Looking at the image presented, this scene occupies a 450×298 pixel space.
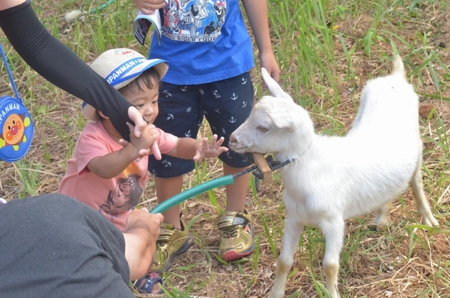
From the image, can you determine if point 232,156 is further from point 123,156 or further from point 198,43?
point 123,156

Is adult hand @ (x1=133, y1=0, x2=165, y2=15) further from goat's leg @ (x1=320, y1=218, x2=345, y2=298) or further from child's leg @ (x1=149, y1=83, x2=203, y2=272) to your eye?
goat's leg @ (x1=320, y1=218, x2=345, y2=298)

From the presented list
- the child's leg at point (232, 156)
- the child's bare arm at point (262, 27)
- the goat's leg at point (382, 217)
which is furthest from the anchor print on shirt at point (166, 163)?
the goat's leg at point (382, 217)

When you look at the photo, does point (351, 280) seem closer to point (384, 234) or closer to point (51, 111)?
point (384, 234)

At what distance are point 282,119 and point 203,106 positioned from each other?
0.68 m

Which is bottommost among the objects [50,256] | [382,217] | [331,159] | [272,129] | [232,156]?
[382,217]

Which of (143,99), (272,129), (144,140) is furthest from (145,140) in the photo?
→ (272,129)

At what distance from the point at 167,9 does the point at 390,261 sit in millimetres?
1326

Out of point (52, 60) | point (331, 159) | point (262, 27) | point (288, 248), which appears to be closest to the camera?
point (52, 60)

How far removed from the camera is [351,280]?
245cm

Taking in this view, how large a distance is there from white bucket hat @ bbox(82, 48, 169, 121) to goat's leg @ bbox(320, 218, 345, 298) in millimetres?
814

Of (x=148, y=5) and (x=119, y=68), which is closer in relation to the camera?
(x=119, y=68)

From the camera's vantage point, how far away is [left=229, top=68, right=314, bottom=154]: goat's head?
2.01 meters

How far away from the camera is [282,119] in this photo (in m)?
1.99

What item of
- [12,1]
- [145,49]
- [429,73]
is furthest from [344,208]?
[145,49]
